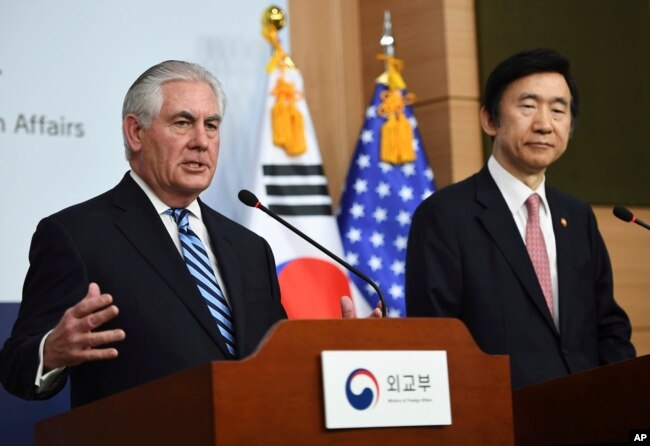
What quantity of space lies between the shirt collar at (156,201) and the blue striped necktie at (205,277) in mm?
22

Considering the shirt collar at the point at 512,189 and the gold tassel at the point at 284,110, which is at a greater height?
the gold tassel at the point at 284,110

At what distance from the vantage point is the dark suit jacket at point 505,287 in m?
4.04

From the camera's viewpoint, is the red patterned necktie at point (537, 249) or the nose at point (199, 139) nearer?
the nose at point (199, 139)

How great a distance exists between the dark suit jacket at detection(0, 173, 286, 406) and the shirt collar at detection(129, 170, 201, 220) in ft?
0.17

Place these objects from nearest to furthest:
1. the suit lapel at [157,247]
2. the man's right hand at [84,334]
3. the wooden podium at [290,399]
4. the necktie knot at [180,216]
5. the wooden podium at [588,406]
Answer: the wooden podium at [290,399] → the man's right hand at [84,334] → the wooden podium at [588,406] → the suit lapel at [157,247] → the necktie knot at [180,216]

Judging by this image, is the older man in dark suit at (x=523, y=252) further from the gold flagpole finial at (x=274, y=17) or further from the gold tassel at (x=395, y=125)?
the gold flagpole finial at (x=274, y=17)

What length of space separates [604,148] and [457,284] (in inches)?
101

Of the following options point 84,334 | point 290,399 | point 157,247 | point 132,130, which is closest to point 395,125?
point 132,130

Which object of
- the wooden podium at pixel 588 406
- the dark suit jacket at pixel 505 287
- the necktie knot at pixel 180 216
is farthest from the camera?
the dark suit jacket at pixel 505 287

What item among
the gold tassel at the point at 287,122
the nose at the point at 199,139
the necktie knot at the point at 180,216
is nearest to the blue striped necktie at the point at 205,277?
the necktie knot at the point at 180,216

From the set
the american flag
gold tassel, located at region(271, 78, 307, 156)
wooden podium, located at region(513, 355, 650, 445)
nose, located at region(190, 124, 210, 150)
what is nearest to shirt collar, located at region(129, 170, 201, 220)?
nose, located at region(190, 124, 210, 150)

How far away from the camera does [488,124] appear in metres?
4.54

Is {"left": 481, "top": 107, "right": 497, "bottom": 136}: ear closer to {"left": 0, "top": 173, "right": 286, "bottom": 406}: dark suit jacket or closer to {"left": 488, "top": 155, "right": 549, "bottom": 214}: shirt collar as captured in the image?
{"left": 488, "top": 155, "right": 549, "bottom": 214}: shirt collar

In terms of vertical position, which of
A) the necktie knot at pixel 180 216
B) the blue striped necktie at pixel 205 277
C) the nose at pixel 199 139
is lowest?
the blue striped necktie at pixel 205 277
